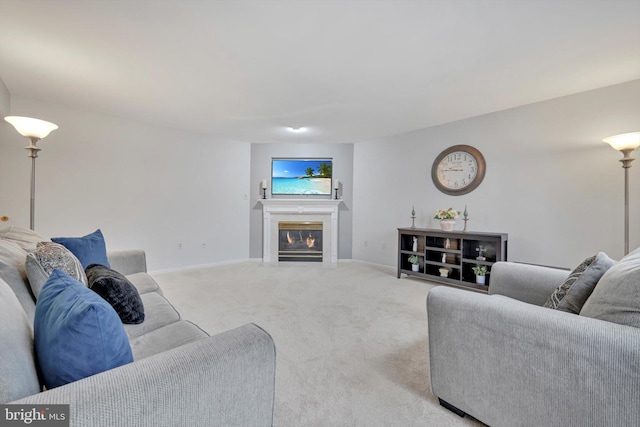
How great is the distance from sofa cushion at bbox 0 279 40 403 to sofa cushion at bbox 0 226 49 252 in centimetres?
89

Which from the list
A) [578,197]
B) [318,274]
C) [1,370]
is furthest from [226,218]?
[578,197]

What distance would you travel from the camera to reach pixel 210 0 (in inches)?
67.9

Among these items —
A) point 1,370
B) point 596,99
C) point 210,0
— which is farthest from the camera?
point 596,99

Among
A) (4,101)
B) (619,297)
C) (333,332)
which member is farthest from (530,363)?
(4,101)

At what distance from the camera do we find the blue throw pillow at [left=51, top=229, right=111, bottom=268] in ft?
6.18

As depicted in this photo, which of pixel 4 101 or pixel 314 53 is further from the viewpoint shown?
pixel 4 101

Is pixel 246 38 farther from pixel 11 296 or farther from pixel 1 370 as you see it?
pixel 1 370

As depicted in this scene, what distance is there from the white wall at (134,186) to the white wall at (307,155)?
6.4 inches

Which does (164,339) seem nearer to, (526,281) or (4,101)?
(526,281)

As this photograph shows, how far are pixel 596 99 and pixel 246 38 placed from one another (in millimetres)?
3728

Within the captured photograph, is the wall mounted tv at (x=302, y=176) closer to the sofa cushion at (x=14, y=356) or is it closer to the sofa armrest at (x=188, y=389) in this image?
the sofa armrest at (x=188, y=389)

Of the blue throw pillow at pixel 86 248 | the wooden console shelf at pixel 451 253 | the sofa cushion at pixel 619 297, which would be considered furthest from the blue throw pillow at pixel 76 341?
the wooden console shelf at pixel 451 253

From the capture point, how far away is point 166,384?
71cm

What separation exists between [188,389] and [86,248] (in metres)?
1.79
